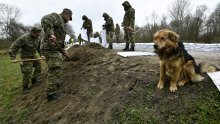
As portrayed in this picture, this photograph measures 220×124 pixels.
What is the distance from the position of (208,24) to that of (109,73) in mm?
39291

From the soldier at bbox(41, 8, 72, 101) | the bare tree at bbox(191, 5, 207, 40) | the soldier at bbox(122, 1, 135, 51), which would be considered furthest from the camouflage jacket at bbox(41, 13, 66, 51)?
the bare tree at bbox(191, 5, 207, 40)

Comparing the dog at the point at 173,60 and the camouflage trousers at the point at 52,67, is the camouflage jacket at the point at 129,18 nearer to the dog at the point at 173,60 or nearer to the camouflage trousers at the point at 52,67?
the camouflage trousers at the point at 52,67

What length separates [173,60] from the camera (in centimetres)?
484

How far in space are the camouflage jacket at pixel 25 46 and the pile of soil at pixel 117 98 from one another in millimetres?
1187

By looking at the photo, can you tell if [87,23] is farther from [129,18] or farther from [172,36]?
[172,36]

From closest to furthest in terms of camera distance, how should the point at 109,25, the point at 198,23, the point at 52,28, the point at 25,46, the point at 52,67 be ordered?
the point at 52,28 → the point at 52,67 → the point at 25,46 → the point at 109,25 → the point at 198,23

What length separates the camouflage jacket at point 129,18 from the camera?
10.7 metres

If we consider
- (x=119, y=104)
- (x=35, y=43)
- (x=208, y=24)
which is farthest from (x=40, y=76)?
(x=208, y=24)

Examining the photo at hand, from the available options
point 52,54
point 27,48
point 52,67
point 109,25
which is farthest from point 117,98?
point 109,25

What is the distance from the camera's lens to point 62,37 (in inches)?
290

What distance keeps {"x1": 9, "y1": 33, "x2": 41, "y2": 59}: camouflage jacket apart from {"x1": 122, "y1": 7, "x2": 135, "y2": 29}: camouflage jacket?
383 centimetres

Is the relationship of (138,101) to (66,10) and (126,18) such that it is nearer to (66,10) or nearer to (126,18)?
(66,10)

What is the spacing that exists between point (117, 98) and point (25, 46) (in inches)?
174

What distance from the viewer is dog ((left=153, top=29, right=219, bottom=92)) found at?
4.71m
